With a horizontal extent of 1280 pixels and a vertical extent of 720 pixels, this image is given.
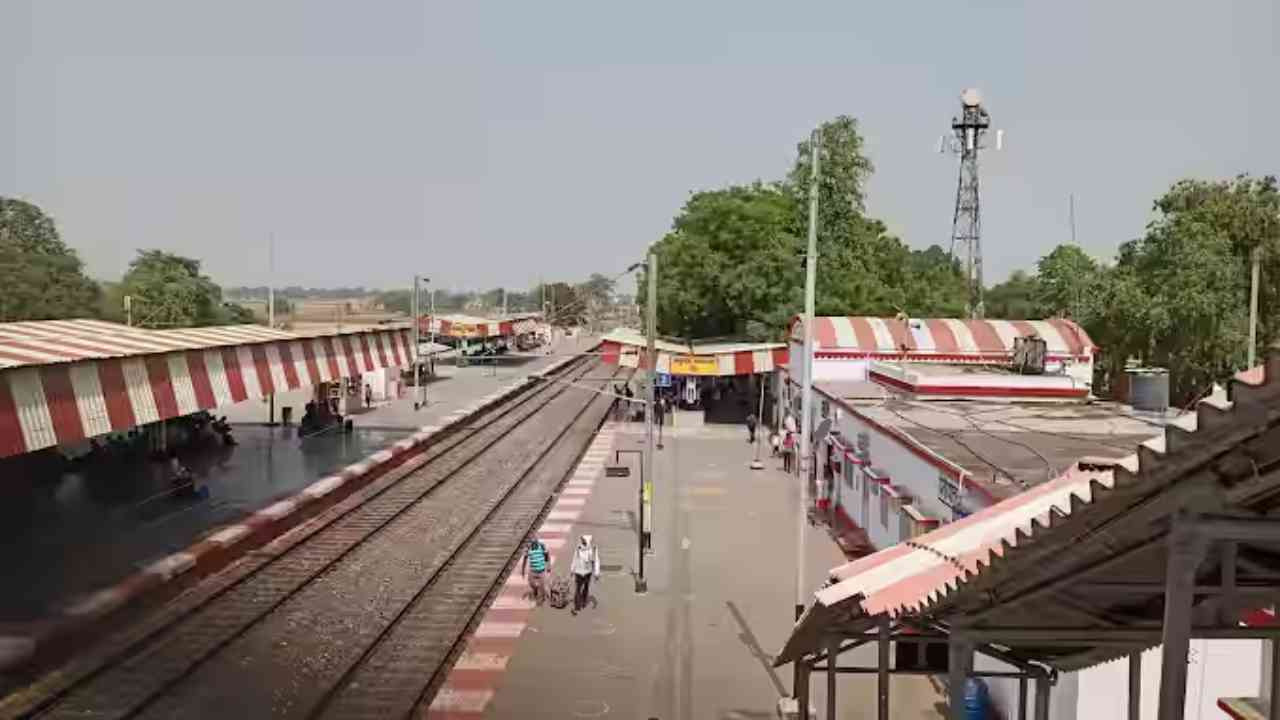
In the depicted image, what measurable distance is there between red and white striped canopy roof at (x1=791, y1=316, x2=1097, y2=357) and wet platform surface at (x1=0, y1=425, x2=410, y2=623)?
658 inches

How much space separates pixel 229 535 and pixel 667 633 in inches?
415

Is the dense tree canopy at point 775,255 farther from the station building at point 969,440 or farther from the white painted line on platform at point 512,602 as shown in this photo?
the white painted line on platform at point 512,602

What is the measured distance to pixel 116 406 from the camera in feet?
52.5

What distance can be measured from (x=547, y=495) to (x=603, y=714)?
15896 mm

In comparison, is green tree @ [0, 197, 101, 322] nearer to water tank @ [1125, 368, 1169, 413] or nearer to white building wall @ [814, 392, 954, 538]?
white building wall @ [814, 392, 954, 538]

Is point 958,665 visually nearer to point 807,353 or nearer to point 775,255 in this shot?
point 807,353

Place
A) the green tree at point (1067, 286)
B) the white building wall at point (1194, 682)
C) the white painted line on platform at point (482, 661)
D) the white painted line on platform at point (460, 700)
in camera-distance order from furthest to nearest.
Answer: the green tree at point (1067, 286), the white painted line on platform at point (482, 661), the white painted line on platform at point (460, 700), the white building wall at point (1194, 682)

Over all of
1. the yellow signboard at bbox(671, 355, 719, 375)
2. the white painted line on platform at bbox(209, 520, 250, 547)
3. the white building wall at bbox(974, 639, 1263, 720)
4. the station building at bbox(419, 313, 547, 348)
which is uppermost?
the station building at bbox(419, 313, 547, 348)

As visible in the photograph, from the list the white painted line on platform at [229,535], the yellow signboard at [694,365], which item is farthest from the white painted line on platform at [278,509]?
the yellow signboard at [694,365]

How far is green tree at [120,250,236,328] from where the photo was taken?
67.4 metres

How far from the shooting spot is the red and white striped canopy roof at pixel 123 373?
13812 mm

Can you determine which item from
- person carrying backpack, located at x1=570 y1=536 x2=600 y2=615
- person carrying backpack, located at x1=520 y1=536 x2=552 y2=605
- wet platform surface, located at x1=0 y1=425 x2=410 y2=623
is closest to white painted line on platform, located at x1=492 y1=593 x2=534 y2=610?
person carrying backpack, located at x1=520 y1=536 x2=552 y2=605

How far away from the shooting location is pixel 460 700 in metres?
13.6

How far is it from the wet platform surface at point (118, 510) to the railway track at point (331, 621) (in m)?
1.66
